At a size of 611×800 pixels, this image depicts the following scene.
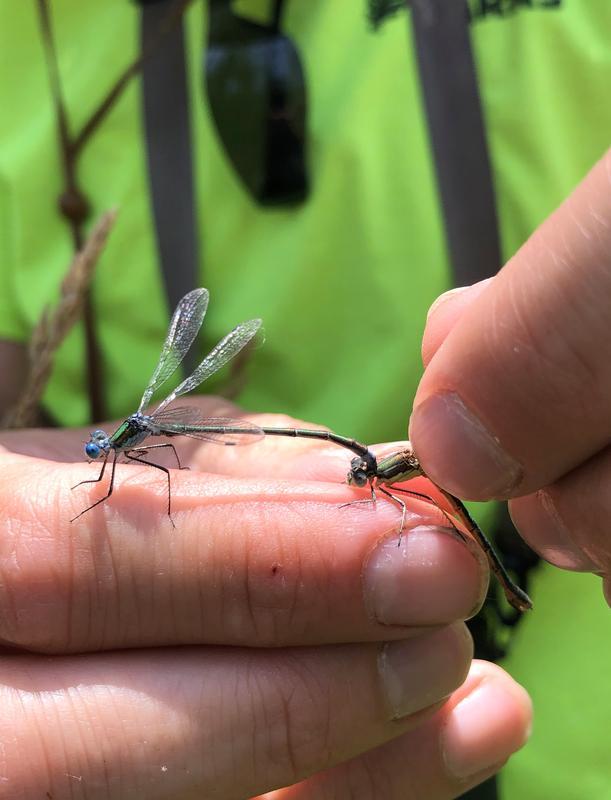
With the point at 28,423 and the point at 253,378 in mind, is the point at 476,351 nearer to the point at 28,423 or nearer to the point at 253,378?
the point at 253,378

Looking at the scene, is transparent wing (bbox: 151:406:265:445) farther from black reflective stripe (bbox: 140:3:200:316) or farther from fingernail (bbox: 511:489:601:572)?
fingernail (bbox: 511:489:601:572)

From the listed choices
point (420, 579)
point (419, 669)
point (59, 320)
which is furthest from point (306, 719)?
point (59, 320)

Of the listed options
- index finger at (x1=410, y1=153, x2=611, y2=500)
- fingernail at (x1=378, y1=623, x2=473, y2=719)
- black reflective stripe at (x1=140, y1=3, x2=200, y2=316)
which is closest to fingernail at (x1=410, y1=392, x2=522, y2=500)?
index finger at (x1=410, y1=153, x2=611, y2=500)

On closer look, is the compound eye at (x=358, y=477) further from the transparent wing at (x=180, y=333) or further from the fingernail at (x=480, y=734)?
the transparent wing at (x=180, y=333)

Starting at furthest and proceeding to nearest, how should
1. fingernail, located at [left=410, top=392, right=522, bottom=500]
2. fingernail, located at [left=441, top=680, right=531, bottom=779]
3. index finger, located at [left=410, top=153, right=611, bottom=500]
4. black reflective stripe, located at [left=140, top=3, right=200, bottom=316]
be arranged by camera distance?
black reflective stripe, located at [left=140, top=3, right=200, bottom=316] < fingernail, located at [left=441, top=680, right=531, bottom=779] < fingernail, located at [left=410, top=392, right=522, bottom=500] < index finger, located at [left=410, top=153, right=611, bottom=500]

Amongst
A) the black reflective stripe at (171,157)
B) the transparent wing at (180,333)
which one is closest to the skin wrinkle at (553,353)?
the transparent wing at (180,333)

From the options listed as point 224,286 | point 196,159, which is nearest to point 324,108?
point 196,159

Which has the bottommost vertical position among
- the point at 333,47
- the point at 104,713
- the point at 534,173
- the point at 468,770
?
the point at 468,770
